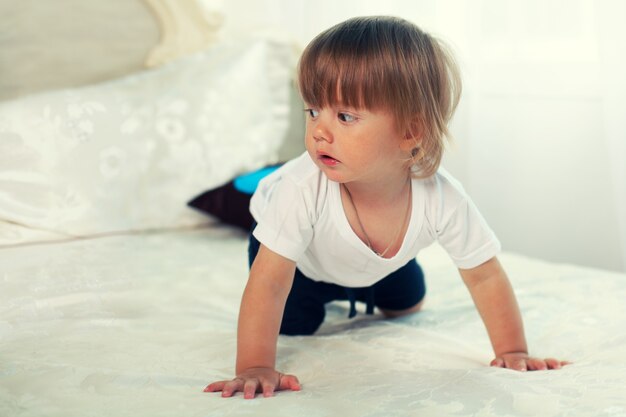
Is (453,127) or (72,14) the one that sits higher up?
(72,14)

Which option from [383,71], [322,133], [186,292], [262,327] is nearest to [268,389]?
[262,327]

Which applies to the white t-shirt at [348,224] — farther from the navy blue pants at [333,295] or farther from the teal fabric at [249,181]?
the teal fabric at [249,181]

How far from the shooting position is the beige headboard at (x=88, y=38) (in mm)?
2227

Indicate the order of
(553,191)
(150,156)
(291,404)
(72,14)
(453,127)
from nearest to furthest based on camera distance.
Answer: (291,404), (150,156), (72,14), (553,191), (453,127)

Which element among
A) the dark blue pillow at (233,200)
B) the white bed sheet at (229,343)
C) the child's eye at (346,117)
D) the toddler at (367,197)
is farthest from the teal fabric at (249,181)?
the child's eye at (346,117)

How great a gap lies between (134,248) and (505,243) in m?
1.29

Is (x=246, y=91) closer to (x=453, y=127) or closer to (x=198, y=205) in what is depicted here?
(x=198, y=205)

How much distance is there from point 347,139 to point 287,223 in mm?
172

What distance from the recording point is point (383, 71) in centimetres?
121

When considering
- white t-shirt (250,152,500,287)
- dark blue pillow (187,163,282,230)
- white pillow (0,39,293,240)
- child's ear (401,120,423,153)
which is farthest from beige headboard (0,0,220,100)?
child's ear (401,120,423,153)

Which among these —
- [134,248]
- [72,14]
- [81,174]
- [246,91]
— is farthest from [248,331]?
[72,14]

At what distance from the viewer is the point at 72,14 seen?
2.35m

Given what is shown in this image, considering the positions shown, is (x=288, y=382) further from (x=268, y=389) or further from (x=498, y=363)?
(x=498, y=363)

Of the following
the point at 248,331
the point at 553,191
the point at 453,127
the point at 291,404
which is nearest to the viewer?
the point at 291,404
